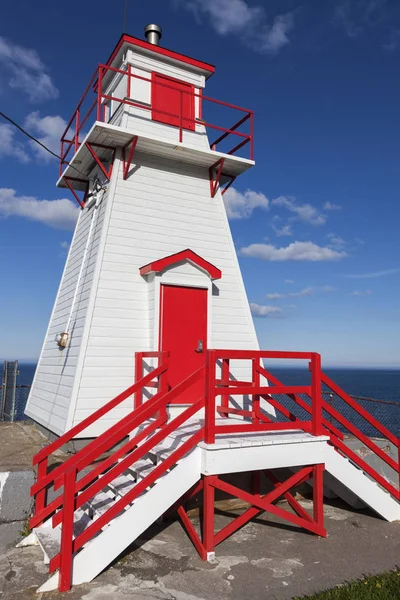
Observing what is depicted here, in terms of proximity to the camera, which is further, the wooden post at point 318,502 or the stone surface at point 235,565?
the wooden post at point 318,502

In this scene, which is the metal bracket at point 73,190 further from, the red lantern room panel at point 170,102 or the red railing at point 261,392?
the red railing at point 261,392

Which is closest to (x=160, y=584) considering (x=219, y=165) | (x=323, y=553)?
(x=323, y=553)

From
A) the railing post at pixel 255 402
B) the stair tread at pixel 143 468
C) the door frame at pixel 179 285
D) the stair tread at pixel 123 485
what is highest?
the door frame at pixel 179 285

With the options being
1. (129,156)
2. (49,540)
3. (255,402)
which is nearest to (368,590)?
(255,402)

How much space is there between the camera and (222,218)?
10.8 m

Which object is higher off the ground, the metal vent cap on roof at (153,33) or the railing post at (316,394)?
the metal vent cap on roof at (153,33)

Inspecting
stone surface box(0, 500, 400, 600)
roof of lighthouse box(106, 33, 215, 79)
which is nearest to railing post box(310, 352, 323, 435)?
stone surface box(0, 500, 400, 600)

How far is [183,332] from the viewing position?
923 cm

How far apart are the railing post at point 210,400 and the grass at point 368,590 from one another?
2.03 m

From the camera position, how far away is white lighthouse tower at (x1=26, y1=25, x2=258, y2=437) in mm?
8797

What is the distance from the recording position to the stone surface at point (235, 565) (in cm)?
498

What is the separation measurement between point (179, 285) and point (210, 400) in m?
3.54

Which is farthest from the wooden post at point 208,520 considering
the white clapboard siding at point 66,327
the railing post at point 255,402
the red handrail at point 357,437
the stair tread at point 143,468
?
the white clapboard siding at point 66,327

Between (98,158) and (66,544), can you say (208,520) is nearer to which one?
(66,544)
